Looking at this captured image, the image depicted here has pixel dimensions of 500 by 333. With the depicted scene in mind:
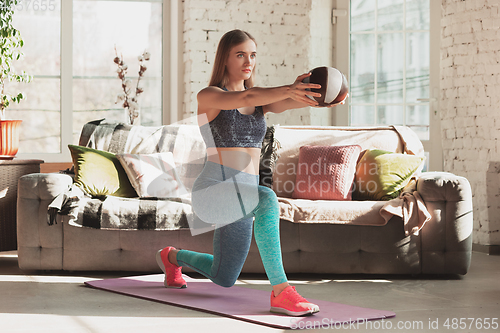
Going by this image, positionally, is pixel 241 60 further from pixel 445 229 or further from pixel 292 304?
pixel 445 229

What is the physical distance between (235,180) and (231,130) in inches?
8.2

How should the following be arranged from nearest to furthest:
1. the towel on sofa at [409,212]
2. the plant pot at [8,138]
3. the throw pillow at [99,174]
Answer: the towel on sofa at [409,212] → the throw pillow at [99,174] → the plant pot at [8,138]

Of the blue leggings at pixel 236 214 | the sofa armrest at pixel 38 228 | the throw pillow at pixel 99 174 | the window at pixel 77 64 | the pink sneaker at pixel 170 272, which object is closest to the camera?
the blue leggings at pixel 236 214

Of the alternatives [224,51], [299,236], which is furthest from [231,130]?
[299,236]

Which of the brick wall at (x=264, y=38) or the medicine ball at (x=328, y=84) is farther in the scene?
the brick wall at (x=264, y=38)

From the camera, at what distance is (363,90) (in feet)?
18.7

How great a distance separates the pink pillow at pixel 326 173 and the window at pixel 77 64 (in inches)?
Answer: 87.2

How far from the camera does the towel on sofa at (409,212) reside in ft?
11.0

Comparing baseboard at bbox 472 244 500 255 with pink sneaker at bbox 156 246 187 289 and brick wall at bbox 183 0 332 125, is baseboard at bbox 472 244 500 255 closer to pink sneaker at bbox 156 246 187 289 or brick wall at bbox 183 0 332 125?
brick wall at bbox 183 0 332 125

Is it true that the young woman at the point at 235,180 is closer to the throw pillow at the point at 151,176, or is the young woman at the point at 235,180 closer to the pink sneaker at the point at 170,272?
the pink sneaker at the point at 170,272

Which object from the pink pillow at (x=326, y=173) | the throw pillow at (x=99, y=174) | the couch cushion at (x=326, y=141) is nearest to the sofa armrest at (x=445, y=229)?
the pink pillow at (x=326, y=173)

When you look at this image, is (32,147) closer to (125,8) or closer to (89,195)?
(125,8)

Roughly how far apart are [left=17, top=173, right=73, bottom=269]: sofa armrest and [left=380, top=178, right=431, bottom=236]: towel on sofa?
74.0 inches

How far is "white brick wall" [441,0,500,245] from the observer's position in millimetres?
4582
